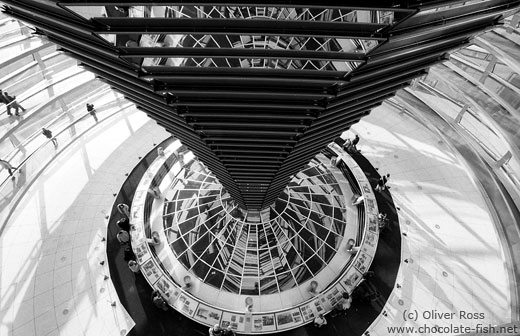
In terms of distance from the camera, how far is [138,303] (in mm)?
16141

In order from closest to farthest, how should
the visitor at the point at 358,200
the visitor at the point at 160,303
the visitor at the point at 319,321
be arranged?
the visitor at the point at 319,321
the visitor at the point at 160,303
the visitor at the point at 358,200

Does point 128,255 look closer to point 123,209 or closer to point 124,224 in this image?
point 124,224

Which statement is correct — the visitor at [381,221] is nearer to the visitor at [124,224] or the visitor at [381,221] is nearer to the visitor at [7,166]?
the visitor at [124,224]

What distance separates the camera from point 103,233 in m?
18.8

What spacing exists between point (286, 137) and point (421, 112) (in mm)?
16117

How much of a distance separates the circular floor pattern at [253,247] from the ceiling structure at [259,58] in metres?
7.84

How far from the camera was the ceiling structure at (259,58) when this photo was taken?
528 cm

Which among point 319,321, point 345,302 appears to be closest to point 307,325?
point 319,321

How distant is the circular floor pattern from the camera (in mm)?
16078

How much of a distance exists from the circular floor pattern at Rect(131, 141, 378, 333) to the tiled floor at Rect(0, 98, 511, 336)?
2.41m

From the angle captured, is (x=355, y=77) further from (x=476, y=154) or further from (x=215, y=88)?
(x=476, y=154)

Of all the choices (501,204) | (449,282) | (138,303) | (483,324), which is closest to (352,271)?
(449,282)

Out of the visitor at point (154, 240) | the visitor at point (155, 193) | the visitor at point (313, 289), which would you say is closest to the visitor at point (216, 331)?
the visitor at point (313, 289)

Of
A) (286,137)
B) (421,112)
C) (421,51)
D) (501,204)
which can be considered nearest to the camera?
(421,51)
